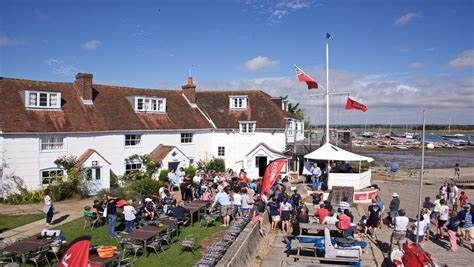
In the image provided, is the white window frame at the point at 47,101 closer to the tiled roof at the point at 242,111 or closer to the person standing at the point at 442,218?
the tiled roof at the point at 242,111

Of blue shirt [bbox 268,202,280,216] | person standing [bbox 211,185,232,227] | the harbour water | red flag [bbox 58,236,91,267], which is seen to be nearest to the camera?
red flag [bbox 58,236,91,267]

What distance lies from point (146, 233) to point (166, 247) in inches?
41.3

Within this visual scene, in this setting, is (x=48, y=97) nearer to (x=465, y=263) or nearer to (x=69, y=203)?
(x=69, y=203)

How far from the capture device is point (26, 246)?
1067 cm

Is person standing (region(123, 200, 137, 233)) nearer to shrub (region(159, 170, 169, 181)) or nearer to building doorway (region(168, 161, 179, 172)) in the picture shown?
shrub (region(159, 170, 169, 181))

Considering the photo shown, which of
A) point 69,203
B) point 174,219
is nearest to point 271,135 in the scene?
point 69,203

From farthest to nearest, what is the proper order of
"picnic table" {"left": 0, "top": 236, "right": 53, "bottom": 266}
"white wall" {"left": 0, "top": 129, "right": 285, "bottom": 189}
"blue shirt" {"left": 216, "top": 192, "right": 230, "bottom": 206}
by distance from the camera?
"white wall" {"left": 0, "top": 129, "right": 285, "bottom": 189} < "blue shirt" {"left": 216, "top": 192, "right": 230, "bottom": 206} < "picnic table" {"left": 0, "top": 236, "right": 53, "bottom": 266}

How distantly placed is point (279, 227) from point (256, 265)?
14.8 ft

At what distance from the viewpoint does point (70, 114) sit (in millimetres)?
24391

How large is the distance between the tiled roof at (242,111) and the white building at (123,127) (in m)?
0.09

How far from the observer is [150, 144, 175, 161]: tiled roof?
27.0 metres

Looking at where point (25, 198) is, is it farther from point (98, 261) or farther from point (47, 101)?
point (98, 261)

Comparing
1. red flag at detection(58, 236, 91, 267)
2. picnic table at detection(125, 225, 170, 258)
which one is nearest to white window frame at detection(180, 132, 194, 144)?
picnic table at detection(125, 225, 170, 258)

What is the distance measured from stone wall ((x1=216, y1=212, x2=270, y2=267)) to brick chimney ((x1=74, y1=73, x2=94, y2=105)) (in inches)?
676
